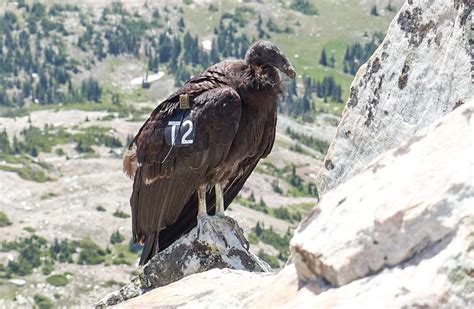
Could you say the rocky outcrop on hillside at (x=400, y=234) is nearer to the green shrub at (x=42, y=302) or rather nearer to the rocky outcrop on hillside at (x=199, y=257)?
the rocky outcrop on hillside at (x=199, y=257)

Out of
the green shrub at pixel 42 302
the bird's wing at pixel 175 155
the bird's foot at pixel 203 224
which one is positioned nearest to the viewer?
the bird's wing at pixel 175 155

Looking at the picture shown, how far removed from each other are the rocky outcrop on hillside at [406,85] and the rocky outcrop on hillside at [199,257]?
67.3 inches

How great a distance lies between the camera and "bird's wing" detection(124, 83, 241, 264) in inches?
630

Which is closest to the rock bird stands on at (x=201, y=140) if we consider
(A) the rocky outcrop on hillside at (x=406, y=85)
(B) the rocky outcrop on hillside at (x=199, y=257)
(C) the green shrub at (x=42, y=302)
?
(B) the rocky outcrop on hillside at (x=199, y=257)

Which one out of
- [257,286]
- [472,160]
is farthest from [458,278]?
[257,286]

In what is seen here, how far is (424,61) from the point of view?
14.8 metres

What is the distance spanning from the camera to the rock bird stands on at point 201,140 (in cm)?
1609

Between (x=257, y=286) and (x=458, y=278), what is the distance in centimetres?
366

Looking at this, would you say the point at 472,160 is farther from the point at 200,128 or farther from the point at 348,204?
the point at 200,128

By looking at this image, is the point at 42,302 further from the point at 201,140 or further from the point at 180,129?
the point at 180,129

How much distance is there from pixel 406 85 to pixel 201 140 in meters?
3.39

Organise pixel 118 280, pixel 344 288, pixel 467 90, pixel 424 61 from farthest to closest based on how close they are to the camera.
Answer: pixel 118 280 < pixel 424 61 < pixel 467 90 < pixel 344 288

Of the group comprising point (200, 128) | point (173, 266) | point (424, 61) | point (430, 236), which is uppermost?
point (430, 236)

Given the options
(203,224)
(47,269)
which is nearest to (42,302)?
(47,269)
